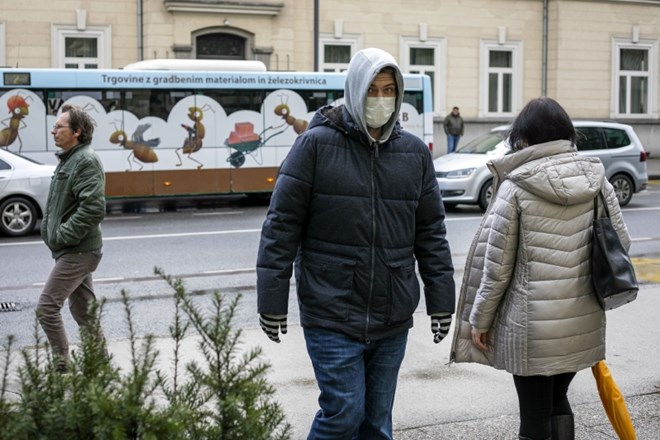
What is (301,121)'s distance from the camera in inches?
787

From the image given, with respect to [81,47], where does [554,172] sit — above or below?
below

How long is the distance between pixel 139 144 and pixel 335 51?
1088 centimetres

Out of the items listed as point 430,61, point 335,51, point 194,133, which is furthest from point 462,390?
point 430,61

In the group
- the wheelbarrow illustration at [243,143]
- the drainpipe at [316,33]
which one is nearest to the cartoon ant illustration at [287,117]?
the wheelbarrow illustration at [243,143]

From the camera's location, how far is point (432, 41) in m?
29.6

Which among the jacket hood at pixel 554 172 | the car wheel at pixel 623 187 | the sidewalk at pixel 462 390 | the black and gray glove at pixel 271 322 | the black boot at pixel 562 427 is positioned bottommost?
the sidewalk at pixel 462 390

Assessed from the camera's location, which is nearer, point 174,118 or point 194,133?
point 174,118

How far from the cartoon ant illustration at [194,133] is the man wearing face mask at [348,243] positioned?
1550 centimetres

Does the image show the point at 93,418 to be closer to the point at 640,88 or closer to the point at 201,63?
the point at 201,63

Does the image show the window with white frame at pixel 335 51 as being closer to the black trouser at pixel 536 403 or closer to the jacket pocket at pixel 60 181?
the jacket pocket at pixel 60 181

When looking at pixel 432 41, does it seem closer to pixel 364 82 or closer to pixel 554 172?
pixel 554 172

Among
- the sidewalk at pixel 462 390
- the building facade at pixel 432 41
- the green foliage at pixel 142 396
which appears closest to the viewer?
the green foliage at pixel 142 396

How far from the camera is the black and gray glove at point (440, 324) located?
13.3ft

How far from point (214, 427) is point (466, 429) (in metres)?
3.10
